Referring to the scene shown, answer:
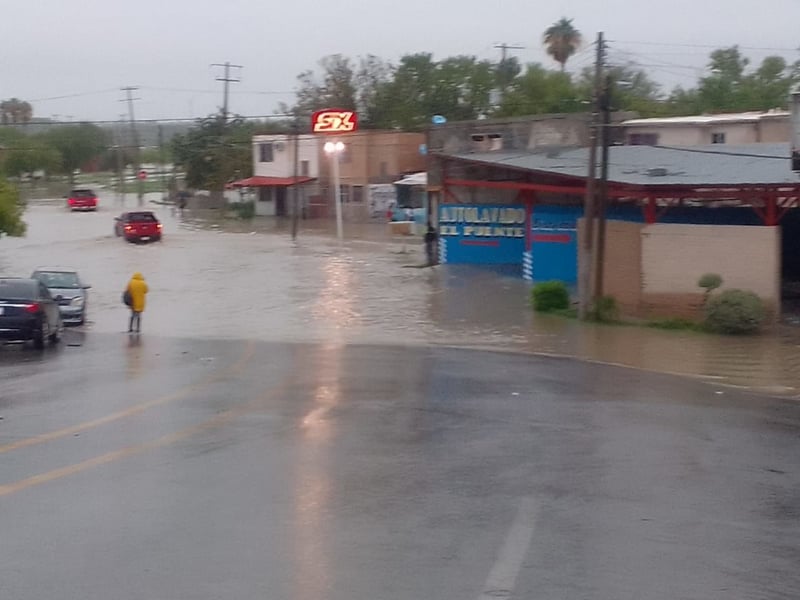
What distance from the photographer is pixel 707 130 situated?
190 ft

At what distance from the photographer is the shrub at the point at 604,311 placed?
103 feet

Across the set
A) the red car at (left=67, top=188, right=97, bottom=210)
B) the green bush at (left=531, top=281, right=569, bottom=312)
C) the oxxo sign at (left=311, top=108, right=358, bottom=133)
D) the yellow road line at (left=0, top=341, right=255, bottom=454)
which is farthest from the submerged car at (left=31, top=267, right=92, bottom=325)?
the red car at (left=67, top=188, right=97, bottom=210)

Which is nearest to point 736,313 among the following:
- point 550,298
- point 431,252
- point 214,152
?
point 550,298

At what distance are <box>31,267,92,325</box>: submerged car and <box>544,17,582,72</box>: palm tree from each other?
3184 inches

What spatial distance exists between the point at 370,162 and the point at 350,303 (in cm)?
4475

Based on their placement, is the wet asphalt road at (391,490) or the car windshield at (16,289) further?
the car windshield at (16,289)

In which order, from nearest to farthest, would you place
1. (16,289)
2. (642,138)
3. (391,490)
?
(391,490) < (16,289) < (642,138)

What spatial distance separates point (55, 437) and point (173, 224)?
218 ft

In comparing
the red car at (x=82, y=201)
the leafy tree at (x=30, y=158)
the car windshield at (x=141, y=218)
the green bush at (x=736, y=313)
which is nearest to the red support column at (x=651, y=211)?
the green bush at (x=736, y=313)

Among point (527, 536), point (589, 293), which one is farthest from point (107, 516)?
point (589, 293)

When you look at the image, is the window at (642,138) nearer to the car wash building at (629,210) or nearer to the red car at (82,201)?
the car wash building at (629,210)

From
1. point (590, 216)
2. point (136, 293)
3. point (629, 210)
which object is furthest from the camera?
point (629, 210)

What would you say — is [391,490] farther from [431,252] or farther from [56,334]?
[431,252]

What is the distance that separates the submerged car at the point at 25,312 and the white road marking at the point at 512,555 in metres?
16.9
